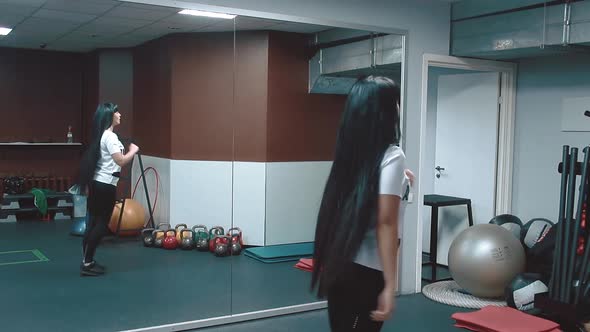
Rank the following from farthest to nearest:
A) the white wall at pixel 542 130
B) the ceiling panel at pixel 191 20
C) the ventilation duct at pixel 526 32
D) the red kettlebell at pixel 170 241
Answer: the white wall at pixel 542 130 → the red kettlebell at pixel 170 241 → the ceiling panel at pixel 191 20 → the ventilation duct at pixel 526 32

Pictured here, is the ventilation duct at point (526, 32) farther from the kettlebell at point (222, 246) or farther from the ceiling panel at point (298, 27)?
the kettlebell at point (222, 246)

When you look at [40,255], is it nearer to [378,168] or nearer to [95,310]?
[95,310]

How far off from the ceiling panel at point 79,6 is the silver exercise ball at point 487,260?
325 cm

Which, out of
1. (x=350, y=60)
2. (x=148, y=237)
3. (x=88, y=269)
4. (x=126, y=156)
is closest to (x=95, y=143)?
(x=126, y=156)

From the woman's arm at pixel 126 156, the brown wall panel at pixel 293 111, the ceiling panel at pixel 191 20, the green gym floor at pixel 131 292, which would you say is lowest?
the green gym floor at pixel 131 292

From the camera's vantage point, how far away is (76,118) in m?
4.46

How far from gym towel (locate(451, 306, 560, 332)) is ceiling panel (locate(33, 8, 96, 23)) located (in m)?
3.52

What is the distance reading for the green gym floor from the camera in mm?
3881

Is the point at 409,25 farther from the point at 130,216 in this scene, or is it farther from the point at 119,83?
the point at 130,216

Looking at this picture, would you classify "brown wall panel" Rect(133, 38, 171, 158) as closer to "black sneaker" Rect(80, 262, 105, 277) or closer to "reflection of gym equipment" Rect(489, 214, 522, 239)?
"black sneaker" Rect(80, 262, 105, 277)

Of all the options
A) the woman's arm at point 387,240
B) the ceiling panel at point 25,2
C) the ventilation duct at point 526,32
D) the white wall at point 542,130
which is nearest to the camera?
the woman's arm at point 387,240

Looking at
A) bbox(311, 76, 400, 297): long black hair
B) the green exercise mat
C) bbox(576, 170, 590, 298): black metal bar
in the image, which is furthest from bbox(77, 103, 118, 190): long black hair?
bbox(576, 170, 590, 298): black metal bar

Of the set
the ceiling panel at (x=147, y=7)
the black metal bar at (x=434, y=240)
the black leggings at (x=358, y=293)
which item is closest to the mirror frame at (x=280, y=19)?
the black metal bar at (x=434, y=240)

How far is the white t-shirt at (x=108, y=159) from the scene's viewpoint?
4.04 meters
